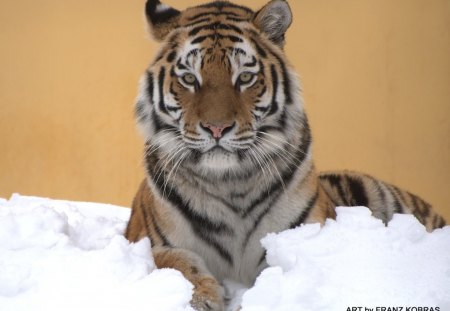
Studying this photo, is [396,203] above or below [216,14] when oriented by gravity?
below

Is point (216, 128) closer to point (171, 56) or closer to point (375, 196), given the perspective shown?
point (171, 56)

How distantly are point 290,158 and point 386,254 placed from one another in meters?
0.38

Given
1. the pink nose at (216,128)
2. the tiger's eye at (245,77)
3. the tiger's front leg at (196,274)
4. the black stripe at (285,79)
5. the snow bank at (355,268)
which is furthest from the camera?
the black stripe at (285,79)

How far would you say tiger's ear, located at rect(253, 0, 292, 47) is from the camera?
5.73 ft

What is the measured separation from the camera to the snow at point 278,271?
1314 mm

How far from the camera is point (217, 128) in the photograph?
5.07ft

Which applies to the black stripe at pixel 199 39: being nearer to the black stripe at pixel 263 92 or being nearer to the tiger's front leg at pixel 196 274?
the black stripe at pixel 263 92

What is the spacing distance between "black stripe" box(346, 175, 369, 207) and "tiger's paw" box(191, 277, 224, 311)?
94 centimetres

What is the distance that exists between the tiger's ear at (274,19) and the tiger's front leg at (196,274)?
0.63 meters

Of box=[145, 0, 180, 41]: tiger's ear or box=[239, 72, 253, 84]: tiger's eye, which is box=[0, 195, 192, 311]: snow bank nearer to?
box=[239, 72, 253, 84]: tiger's eye

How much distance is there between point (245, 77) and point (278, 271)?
53 centimetres

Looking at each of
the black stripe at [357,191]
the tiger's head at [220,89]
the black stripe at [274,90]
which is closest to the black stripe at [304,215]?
the tiger's head at [220,89]

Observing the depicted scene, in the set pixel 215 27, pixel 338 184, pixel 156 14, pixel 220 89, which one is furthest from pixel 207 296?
pixel 338 184

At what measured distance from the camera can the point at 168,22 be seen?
5.98ft
